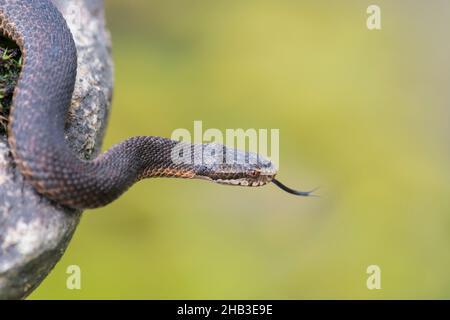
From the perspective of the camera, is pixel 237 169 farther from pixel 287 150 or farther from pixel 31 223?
pixel 287 150

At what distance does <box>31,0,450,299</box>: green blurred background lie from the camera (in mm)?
12055

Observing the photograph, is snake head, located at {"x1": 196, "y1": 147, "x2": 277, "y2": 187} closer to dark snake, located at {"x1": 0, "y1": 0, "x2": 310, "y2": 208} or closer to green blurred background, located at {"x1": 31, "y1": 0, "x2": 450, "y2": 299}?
dark snake, located at {"x1": 0, "y1": 0, "x2": 310, "y2": 208}

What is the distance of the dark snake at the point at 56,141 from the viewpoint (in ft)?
19.6

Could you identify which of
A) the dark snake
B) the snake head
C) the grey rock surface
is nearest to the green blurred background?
the snake head

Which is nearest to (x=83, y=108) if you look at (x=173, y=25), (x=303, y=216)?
(x=303, y=216)

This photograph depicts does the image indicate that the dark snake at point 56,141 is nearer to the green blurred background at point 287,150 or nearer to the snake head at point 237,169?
the snake head at point 237,169

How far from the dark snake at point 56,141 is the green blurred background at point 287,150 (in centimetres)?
462

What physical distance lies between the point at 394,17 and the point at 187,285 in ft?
30.9

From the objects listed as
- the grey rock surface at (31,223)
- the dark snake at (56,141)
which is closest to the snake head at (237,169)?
the dark snake at (56,141)

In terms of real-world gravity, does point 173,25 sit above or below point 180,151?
above

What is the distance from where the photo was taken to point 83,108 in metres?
7.23

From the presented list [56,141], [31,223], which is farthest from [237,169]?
[31,223]

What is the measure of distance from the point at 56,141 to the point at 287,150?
870cm
